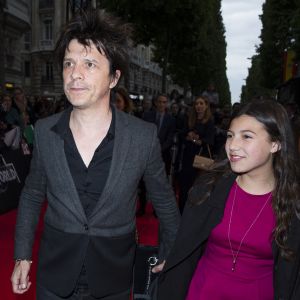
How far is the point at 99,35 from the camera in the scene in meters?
2.27

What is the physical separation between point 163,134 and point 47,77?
127 ft

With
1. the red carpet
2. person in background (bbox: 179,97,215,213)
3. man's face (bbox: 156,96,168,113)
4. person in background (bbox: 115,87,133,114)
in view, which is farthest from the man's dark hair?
man's face (bbox: 156,96,168,113)

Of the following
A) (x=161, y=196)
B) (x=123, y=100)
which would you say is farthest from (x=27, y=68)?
(x=161, y=196)

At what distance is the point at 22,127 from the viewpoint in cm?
927

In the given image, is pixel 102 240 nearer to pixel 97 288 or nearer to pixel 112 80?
pixel 97 288

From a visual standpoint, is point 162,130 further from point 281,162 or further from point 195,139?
point 281,162

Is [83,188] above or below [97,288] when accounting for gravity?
above

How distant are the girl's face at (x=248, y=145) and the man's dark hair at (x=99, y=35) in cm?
73

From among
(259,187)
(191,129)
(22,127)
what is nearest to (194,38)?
(22,127)

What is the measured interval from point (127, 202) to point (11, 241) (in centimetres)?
405

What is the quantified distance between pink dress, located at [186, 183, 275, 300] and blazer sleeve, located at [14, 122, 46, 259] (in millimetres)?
940

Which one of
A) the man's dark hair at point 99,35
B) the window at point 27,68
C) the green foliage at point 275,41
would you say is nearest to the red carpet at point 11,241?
the man's dark hair at point 99,35

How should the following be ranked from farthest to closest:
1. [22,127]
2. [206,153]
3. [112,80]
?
[22,127], [206,153], [112,80]

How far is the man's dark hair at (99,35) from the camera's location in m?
2.26
